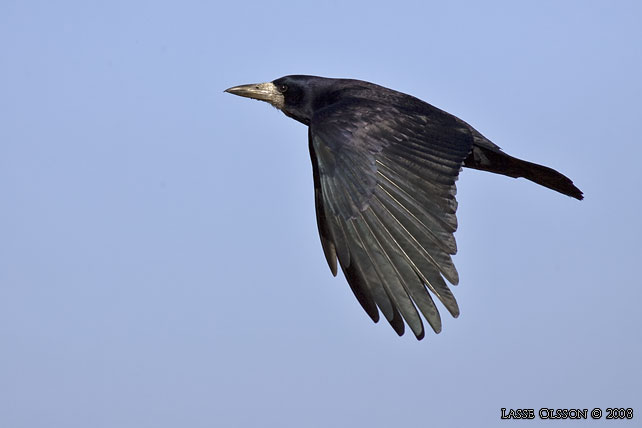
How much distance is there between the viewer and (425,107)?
408 inches

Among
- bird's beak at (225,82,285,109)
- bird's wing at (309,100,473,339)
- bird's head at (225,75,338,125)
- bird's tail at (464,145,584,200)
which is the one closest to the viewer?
bird's wing at (309,100,473,339)

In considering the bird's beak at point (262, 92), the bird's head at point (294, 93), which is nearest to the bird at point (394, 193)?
the bird's head at point (294, 93)

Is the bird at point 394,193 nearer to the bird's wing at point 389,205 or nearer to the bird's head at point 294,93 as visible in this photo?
the bird's wing at point 389,205

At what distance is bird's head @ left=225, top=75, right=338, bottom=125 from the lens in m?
11.4

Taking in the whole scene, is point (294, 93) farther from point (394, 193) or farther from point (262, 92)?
point (394, 193)

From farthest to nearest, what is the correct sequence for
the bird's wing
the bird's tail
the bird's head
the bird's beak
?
the bird's beak → the bird's head → the bird's tail → the bird's wing

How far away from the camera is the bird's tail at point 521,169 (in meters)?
10.4

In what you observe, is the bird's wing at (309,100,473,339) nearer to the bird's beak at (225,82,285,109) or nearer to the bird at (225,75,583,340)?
the bird at (225,75,583,340)

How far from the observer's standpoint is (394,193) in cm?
873

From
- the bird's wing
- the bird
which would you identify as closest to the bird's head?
the bird

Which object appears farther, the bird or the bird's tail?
the bird's tail

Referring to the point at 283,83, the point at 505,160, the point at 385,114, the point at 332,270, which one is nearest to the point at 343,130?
the point at 385,114

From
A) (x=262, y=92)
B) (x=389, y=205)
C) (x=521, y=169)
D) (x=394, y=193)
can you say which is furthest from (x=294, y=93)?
(x=389, y=205)

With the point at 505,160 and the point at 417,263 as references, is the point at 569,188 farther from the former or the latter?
the point at 417,263
